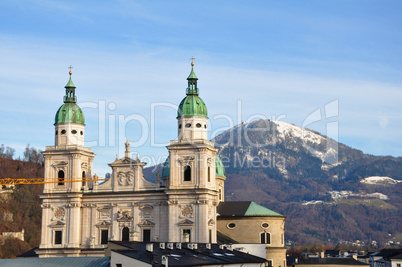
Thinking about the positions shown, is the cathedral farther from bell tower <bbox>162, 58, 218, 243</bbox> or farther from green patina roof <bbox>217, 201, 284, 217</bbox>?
green patina roof <bbox>217, 201, 284, 217</bbox>

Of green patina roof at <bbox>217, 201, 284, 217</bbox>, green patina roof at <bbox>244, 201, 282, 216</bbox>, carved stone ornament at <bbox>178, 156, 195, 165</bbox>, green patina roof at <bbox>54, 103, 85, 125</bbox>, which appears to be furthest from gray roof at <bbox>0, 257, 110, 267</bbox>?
green patina roof at <bbox>244, 201, 282, 216</bbox>

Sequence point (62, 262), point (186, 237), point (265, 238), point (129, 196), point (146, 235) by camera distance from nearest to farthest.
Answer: point (62, 262) → point (186, 237) → point (146, 235) → point (129, 196) → point (265, 238)

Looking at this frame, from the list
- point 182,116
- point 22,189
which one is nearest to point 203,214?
point 182,116

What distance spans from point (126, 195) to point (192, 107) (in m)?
14.6

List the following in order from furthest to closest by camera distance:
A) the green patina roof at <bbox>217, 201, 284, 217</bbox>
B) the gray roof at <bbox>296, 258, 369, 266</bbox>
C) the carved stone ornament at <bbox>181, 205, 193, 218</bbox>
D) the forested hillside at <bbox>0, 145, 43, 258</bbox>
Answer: the forested hillside at <bbox>0, 145, 43, 258</bbox>, the gray roof at <bbox>296, 258, 369, 266</bbox>, the green patina roof at <bbox>217, 201, 284, 217</bbox>, the carved stone ornament at <bbox>181, 205, 193, 218</bbox>

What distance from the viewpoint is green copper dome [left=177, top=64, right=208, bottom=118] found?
98562 mm

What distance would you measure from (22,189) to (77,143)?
9396 centimetres

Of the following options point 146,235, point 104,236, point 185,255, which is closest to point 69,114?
point 104,236

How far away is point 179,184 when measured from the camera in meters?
96.2

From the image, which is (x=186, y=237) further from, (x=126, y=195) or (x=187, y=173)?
(x=126, y=195)

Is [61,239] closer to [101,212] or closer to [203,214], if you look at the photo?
[101,212]

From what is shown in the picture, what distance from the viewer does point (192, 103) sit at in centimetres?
9888

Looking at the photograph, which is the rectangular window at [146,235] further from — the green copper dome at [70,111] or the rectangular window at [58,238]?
the green copper dome at [70,111]

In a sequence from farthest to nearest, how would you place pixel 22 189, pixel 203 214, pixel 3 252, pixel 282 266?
pixel 22 189 → pixel 3 252 → pixel 282 266 → pixel 203 214
